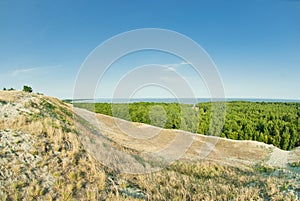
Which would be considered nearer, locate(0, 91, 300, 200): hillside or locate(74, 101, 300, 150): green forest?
locate(0, 91, 300, 200): hillside

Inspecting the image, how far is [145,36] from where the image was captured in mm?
8453

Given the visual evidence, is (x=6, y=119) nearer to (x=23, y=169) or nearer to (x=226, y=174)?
(x=23, y=169)

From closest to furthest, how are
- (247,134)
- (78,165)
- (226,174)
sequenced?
(78,165) < (226,174) < (247,134)

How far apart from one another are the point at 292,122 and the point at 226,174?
31059mm

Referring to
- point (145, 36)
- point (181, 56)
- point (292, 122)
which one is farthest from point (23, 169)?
point (292, 122)

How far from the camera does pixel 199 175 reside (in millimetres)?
8617

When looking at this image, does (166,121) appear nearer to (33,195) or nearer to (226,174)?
(226,174)

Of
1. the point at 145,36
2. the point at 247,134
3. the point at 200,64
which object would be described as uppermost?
the point at 145,36

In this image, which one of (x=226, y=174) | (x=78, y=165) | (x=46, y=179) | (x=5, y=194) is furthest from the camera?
(x=226, y=174)

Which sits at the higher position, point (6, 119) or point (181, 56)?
point (181, 56)

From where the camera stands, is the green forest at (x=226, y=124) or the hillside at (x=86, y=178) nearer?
the hillside at (x=86, y=178)

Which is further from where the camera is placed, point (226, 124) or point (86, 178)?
point (226, 124)

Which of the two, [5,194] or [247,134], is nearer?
[5,194]

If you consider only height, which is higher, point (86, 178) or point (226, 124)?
point (86, 178)
